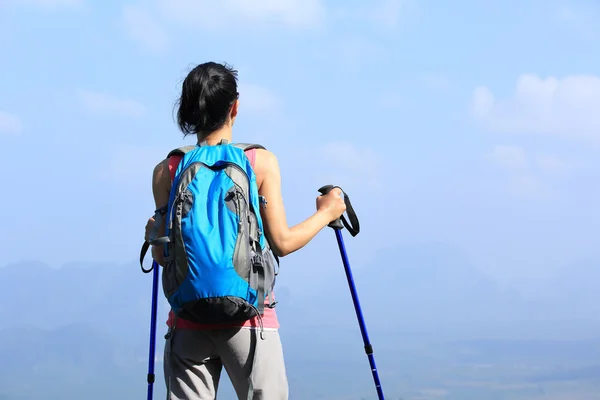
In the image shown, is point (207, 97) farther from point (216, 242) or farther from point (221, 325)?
point (221, 325)

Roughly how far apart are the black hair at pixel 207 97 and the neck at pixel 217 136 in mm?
17

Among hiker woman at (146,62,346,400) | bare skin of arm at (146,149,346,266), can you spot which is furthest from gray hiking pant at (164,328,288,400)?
bare skin of arm at (146,149,346,266)

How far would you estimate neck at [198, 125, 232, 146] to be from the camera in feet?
10.4

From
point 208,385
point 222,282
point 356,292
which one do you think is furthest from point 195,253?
point 356,292

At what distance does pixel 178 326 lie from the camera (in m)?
3.08

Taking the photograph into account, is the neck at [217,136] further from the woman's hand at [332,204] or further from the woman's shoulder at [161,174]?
the woman's hand at [332,204]

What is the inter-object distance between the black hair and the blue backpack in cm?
15

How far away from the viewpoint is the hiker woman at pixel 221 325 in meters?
3.02

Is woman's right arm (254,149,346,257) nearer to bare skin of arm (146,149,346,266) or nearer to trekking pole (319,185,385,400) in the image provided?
bare skin of arm (146,149,346,266)

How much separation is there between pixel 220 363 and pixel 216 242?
60cm

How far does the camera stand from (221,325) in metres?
3.00

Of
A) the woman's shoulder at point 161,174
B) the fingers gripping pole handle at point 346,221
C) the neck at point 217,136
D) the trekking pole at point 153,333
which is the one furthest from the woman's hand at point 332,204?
the trekking pole at point 153,333

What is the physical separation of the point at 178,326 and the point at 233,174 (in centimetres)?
66

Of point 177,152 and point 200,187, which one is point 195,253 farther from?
point 177,152
